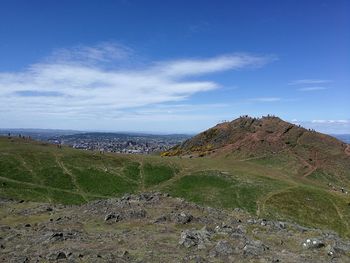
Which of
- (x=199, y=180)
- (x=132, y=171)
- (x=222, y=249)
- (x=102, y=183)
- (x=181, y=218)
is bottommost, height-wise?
(x=102, y=183)

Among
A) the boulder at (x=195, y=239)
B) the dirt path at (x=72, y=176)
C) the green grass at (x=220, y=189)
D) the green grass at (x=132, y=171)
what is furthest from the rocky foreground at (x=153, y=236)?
the green grass at (x=132, y=171)

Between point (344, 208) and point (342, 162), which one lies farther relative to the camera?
point (342, 162)

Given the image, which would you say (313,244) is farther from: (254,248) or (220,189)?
(220,189)

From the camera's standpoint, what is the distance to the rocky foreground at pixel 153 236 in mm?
33344

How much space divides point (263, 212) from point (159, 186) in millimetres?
24352

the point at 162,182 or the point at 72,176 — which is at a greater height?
the point at 72,176

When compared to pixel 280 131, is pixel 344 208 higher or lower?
lower

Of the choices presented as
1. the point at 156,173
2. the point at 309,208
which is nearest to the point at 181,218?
the point at 309,208

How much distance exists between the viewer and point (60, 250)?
3334cm

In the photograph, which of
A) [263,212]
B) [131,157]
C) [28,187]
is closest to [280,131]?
[131,157]

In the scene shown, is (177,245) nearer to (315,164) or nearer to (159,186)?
(159,186)

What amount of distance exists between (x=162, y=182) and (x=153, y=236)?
5249 cm

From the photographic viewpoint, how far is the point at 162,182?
92.2 meters

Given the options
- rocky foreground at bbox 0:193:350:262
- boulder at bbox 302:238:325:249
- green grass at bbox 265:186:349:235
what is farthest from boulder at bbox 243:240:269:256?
green grass at bbox 265:186:349:235
